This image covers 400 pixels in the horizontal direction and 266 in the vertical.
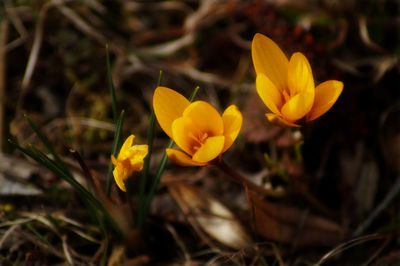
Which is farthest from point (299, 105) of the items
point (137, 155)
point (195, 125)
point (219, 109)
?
point (219, 109)

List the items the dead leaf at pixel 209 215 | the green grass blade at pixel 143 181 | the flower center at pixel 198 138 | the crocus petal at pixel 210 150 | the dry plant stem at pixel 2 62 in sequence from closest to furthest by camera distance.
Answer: the crocus petal at pixel 210 150, the flower center at pixel 198 138, the green grass blade at pixel 143 181, the dead leaf at pixel 209 215, the dry plant stem at pixel 2 62

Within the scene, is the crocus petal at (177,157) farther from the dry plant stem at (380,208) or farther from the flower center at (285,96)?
the dry plant stem at (380,208)

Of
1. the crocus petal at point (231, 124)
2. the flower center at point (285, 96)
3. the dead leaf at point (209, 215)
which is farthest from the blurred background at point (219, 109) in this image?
the crocus petal at point (231, 124)

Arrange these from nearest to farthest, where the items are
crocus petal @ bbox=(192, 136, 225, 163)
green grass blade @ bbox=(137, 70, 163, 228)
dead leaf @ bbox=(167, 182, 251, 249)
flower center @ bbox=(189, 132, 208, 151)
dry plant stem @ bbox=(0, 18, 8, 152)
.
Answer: crocus petal @ bbox=(192, 136, 225, 163)
flower center @ bbox=(189, 132, 208, 151)
green grass blade @ bbox=(137, 70, 163, 228)
dead leaf @ bbox=(167, 182, 251, 249)
dry plant stem @ bbox=(0, 18, 8, 152)

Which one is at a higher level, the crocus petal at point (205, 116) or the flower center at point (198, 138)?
the crocus petal at point (205, 116)

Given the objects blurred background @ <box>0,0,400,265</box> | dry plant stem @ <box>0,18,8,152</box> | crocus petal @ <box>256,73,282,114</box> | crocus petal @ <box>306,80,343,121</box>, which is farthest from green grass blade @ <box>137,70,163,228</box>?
dry plant stem @ <box>0,18,8,152</box>

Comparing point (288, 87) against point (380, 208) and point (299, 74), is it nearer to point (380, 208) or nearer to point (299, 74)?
point (299, 74)

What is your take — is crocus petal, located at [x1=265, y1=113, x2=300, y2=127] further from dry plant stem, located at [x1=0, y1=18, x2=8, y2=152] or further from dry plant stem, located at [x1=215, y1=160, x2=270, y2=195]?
dry plant stem, located at [x1=0, y1=18, x2=8, y2=152]
